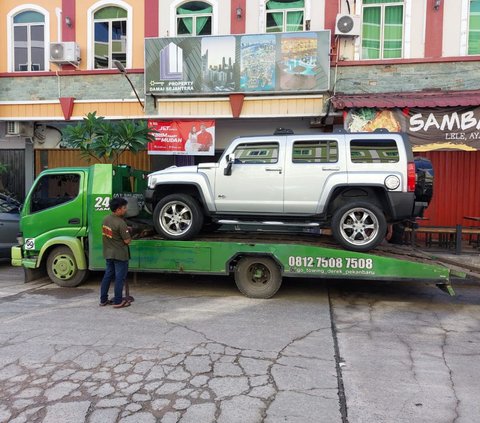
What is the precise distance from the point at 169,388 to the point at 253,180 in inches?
153

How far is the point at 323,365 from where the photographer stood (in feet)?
14.6

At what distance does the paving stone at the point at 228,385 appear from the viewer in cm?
381

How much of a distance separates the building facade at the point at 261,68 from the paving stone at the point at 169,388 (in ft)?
28.3

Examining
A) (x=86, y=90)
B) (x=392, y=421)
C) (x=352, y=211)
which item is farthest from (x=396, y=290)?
(x=86, y=90)

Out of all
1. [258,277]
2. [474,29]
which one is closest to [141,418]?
[258,277]

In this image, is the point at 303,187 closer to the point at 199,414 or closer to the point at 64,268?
the point at 199,414

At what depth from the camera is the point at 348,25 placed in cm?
1141

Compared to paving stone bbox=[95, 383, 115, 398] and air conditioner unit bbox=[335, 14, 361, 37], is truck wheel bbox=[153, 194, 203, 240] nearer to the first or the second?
paving stone bbox=[95, 383, 115, 398]

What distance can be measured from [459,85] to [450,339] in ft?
26.8

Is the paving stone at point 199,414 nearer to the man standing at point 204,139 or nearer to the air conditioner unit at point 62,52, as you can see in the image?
the man standing at point 204,139

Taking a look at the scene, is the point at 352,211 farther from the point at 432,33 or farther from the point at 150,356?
the point at 432,33

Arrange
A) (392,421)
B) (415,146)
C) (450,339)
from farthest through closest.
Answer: (415,146) < (450,339) < (392,421)

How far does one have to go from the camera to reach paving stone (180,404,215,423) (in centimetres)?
338

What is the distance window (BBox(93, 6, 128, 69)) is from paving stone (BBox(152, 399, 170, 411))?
11.5 meters
